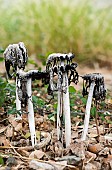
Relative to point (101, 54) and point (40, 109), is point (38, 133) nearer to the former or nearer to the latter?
point (40, 109)

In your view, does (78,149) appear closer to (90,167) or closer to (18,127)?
(90,167)

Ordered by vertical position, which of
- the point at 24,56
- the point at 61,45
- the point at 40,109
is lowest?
the point at 40,109

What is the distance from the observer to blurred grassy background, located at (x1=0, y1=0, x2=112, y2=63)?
17.6 ft

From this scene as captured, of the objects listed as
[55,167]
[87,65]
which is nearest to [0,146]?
[55,167]

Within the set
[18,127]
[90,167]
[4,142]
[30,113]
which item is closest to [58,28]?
[18,127]

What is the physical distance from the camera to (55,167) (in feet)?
6.66

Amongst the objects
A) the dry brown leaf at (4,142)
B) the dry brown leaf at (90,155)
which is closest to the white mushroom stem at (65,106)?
the dry brown leaf at (90,155)

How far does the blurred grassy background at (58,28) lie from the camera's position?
5363 millimetres

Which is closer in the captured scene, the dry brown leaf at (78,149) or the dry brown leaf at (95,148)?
the dry brown leaf at (78,149)

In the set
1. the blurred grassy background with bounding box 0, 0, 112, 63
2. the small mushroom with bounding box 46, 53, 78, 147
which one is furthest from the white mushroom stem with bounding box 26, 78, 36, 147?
the blurred grassy background with bounding box 0, 0, 112, 63

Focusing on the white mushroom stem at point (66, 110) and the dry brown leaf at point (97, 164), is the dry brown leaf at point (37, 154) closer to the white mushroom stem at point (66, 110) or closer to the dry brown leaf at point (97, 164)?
the white mushroom stem at point (66, 110)

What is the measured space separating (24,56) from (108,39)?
11.1ft

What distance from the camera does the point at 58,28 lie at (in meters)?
5.45

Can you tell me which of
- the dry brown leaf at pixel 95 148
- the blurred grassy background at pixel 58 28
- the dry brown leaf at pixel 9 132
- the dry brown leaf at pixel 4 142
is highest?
the blurred grassy background at pixel 58 28
